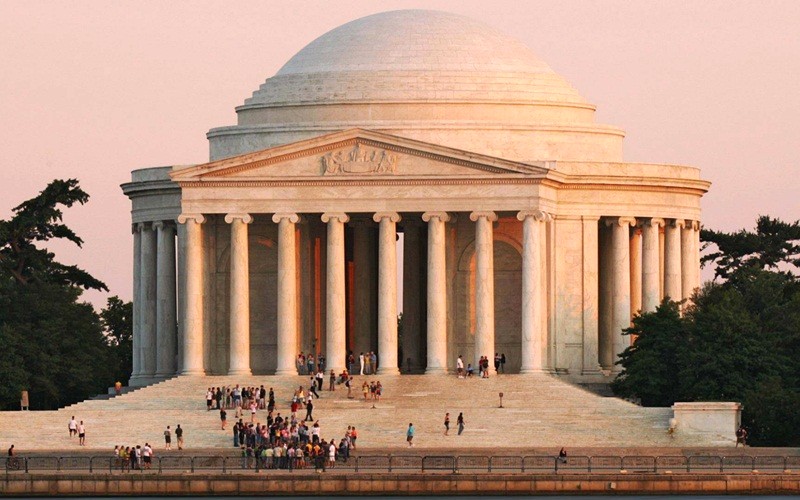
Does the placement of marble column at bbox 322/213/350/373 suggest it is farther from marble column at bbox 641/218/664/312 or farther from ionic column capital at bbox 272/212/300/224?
marble column at bbox 641/218/664/312

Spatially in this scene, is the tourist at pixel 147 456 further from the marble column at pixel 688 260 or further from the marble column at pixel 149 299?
the marble column at pixel 688 260

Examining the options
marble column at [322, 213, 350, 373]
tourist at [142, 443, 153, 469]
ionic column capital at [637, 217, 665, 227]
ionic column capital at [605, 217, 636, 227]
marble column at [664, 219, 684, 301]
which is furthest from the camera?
marble column at [664, 219, 684, 301]

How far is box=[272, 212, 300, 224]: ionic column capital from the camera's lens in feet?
597

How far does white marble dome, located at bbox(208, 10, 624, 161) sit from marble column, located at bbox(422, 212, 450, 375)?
7.67m

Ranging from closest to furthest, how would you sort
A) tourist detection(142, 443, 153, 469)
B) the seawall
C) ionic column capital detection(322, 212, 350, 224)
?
the seawall → tourist detection(142, 443, 153, 469) → ionic column capital detection(322, 212, 350, 224)

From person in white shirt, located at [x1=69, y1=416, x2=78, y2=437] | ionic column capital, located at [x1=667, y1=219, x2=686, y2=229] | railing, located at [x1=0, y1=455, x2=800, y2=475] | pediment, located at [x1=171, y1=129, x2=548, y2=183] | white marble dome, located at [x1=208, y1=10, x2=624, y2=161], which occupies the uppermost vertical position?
white marble dome, located at [x1=208, y1=10, x2=624, y2=161]

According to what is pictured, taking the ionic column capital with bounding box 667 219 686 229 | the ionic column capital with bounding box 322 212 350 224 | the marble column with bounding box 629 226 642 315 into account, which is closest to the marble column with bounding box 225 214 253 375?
the ionic column capital with bounding box 322 212 350 224

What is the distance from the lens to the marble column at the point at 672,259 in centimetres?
19375

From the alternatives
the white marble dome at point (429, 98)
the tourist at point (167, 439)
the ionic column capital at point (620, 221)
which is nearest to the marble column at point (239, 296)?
the white marble dome at point (429, 98)

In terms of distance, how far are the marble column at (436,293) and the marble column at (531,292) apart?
4.58 metres

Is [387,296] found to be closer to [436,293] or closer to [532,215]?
[436,293]

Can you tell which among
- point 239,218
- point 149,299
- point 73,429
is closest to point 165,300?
point 149,299

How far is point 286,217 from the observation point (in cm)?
18200

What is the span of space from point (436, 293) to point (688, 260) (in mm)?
21942
